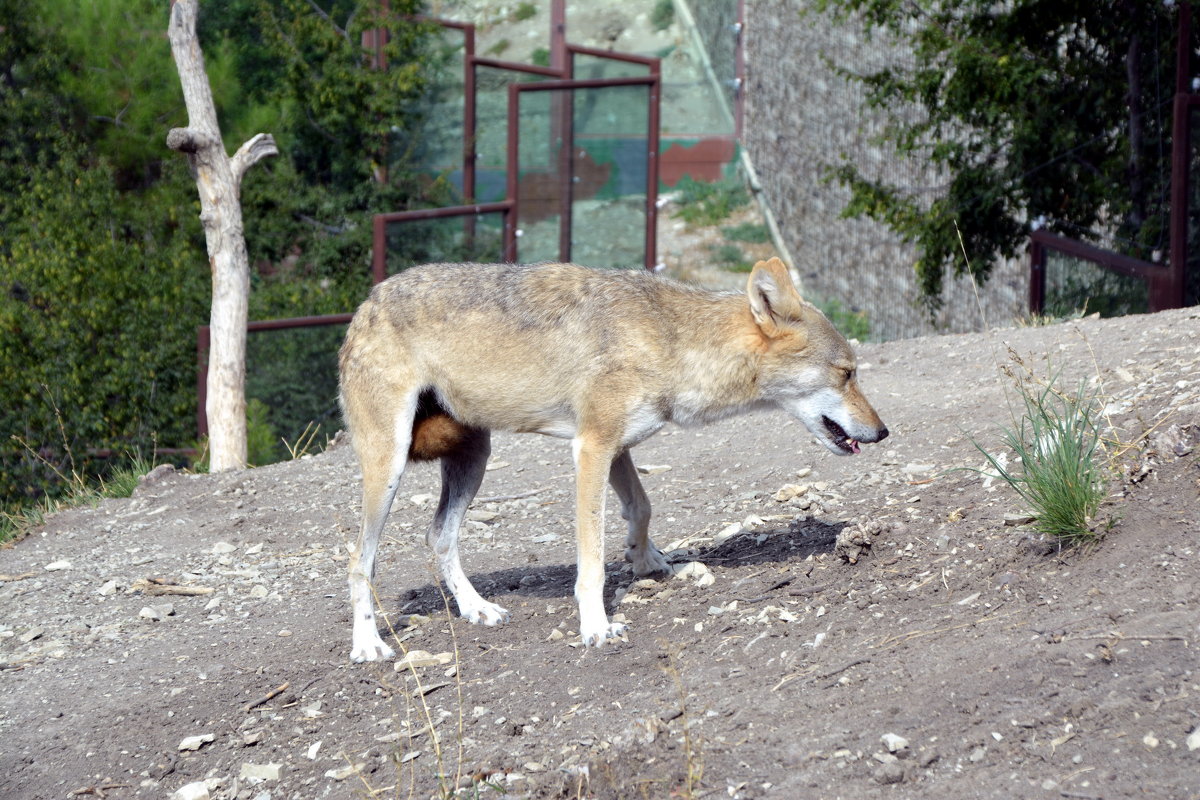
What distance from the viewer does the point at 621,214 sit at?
15.6 metres

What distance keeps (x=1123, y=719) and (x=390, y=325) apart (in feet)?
11.1

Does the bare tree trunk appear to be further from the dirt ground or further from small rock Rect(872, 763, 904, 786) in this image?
small rock Rect(872, 763, 904, 786)

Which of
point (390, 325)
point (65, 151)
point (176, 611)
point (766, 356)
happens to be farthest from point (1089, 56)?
point (65, 151)

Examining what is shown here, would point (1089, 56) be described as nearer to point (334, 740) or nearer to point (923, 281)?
point (923, 281)

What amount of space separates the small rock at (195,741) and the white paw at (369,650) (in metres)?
0.69

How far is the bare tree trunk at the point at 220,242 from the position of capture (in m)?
10.1

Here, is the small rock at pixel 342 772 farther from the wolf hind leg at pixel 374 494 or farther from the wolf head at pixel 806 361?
the wolf head at pixel 806 361

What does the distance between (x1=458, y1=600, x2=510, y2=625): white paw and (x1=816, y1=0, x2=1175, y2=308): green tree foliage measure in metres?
6.78

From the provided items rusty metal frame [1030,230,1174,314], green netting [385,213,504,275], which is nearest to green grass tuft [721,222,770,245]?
green netting [385,213,504,275]

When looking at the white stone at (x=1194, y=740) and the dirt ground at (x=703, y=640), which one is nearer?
the white stone at (x=1194, y=740)

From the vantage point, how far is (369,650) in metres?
5.51

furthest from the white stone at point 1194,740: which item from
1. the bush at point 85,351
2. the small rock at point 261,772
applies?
the bush at point 85,351

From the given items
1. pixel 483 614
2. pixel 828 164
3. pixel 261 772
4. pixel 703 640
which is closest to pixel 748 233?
pixel 828 164

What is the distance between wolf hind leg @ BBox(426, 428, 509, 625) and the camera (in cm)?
594
